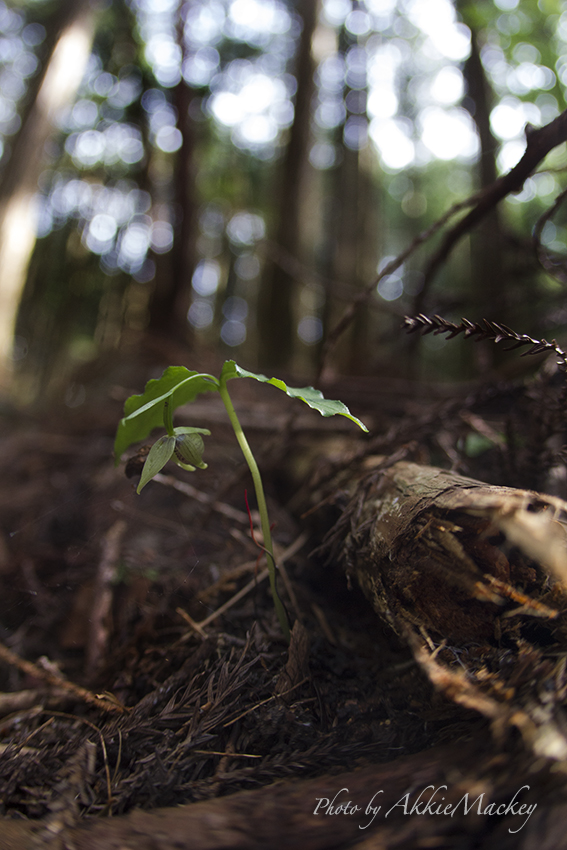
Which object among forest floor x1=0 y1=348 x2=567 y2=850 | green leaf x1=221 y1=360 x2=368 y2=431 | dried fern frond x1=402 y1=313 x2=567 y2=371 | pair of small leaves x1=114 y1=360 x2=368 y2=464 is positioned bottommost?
forest floor x1=0 y1=348 x2=567 y2=850

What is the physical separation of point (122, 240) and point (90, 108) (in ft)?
11.9

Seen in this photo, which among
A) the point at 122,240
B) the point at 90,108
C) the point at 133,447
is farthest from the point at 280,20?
the point at 133,447

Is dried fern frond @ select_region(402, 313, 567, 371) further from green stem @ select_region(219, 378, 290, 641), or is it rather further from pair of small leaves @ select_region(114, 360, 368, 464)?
green stem @ select_region(219, 378, 290, 641)

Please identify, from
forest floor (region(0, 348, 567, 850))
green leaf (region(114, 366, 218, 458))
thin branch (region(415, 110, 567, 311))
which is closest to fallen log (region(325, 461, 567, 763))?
forest floor (region(0, 348, 567, 850))

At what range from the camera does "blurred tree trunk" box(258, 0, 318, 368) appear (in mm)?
A: 5039

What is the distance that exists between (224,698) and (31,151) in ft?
22.6

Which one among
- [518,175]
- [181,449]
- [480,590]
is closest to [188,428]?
[181,449]

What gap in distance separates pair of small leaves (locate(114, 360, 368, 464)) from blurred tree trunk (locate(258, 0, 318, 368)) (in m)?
3.80

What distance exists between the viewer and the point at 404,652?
3.26 ft

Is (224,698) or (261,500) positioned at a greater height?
(261,500)

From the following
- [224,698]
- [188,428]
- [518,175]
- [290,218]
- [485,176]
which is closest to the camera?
[224,698]

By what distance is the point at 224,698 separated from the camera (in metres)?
0.91

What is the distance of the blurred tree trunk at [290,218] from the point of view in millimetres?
5039

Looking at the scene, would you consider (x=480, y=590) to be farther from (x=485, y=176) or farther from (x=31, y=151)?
(x=31, y=151)
